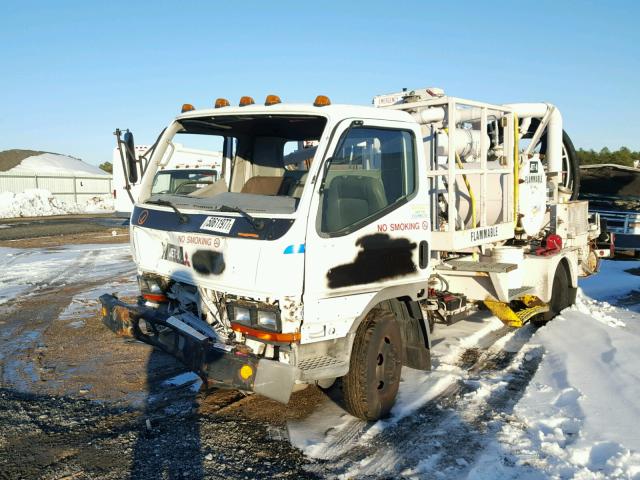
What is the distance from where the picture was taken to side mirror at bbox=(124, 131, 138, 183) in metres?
5.43

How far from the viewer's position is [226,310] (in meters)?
4.49

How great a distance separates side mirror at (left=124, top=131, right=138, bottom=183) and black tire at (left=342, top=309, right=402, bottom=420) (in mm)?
2568

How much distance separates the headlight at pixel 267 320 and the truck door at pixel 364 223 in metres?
0.23

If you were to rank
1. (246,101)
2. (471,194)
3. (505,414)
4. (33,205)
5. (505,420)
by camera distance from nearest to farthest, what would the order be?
(505,420)
(505,414)
(246,101)
(471,194)
(33,205)

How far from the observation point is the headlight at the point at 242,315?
4309mm

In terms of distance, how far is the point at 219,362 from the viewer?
4.16 m

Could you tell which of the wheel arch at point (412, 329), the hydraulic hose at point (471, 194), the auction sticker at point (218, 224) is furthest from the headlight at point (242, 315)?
the hydraulic hose at point (471, 194)

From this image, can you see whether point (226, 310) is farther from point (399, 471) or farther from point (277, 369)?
point (399, 471)

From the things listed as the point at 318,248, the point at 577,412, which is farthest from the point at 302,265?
the point at 577,412

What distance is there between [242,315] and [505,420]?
7.77 feet

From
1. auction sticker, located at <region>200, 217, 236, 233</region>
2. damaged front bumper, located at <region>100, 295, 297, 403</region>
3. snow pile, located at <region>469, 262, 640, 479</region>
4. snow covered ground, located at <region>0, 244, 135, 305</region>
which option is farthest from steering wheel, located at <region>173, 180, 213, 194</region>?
snow covered ground, located at <region>0, 244, 135, 305</region>

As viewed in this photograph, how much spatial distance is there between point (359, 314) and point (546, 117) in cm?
553

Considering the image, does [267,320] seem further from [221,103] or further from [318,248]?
[221,103]

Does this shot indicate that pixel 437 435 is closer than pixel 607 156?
Yes
